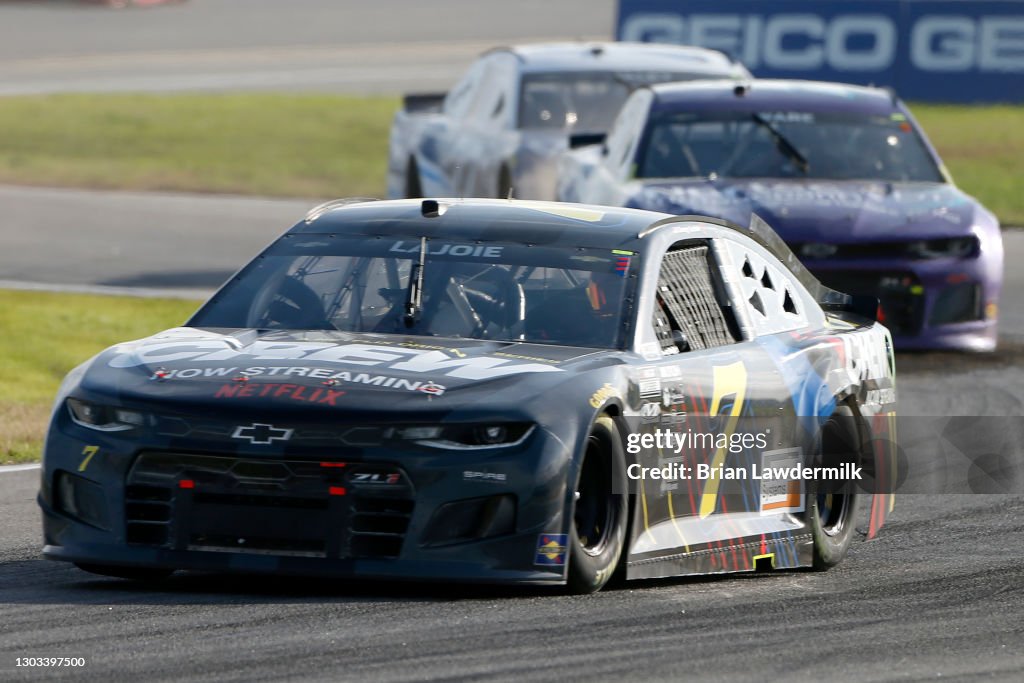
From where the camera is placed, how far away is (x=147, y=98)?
1399 inches

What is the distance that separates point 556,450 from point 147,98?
98.9 ft

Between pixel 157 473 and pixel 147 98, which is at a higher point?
pixel 157 473

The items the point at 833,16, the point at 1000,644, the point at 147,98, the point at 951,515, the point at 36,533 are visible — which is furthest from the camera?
the point at 147,98

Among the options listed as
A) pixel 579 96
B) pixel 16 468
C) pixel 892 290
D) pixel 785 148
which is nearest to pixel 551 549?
pixel 16 468

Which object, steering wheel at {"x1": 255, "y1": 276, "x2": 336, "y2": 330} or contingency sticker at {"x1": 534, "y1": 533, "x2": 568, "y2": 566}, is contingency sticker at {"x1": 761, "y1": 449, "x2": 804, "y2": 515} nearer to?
contingency sticker at {"x1": 534, "y1": 533, "x2": 568, "y2": 566}

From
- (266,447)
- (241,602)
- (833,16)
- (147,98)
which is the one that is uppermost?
(266,447)

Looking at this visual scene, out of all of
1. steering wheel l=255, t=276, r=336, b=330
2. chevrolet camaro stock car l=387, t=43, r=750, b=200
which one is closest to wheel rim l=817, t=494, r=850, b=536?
steering wheel l=255, t=276, r=336, b=330

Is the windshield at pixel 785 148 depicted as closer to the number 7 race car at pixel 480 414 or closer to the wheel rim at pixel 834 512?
the number 7 race car at pixel 480 414

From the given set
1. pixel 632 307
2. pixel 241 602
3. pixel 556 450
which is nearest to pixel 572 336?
pixel 632 307

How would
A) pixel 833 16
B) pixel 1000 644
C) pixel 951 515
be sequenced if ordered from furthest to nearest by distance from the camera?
pixel 833 16, pixel 951 515, pixel 1000 644

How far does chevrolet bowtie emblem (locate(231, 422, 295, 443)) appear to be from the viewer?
6.26 m

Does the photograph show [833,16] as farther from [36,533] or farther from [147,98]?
[36,533]

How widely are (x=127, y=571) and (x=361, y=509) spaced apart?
83cm

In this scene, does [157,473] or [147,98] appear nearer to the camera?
[157,473]
